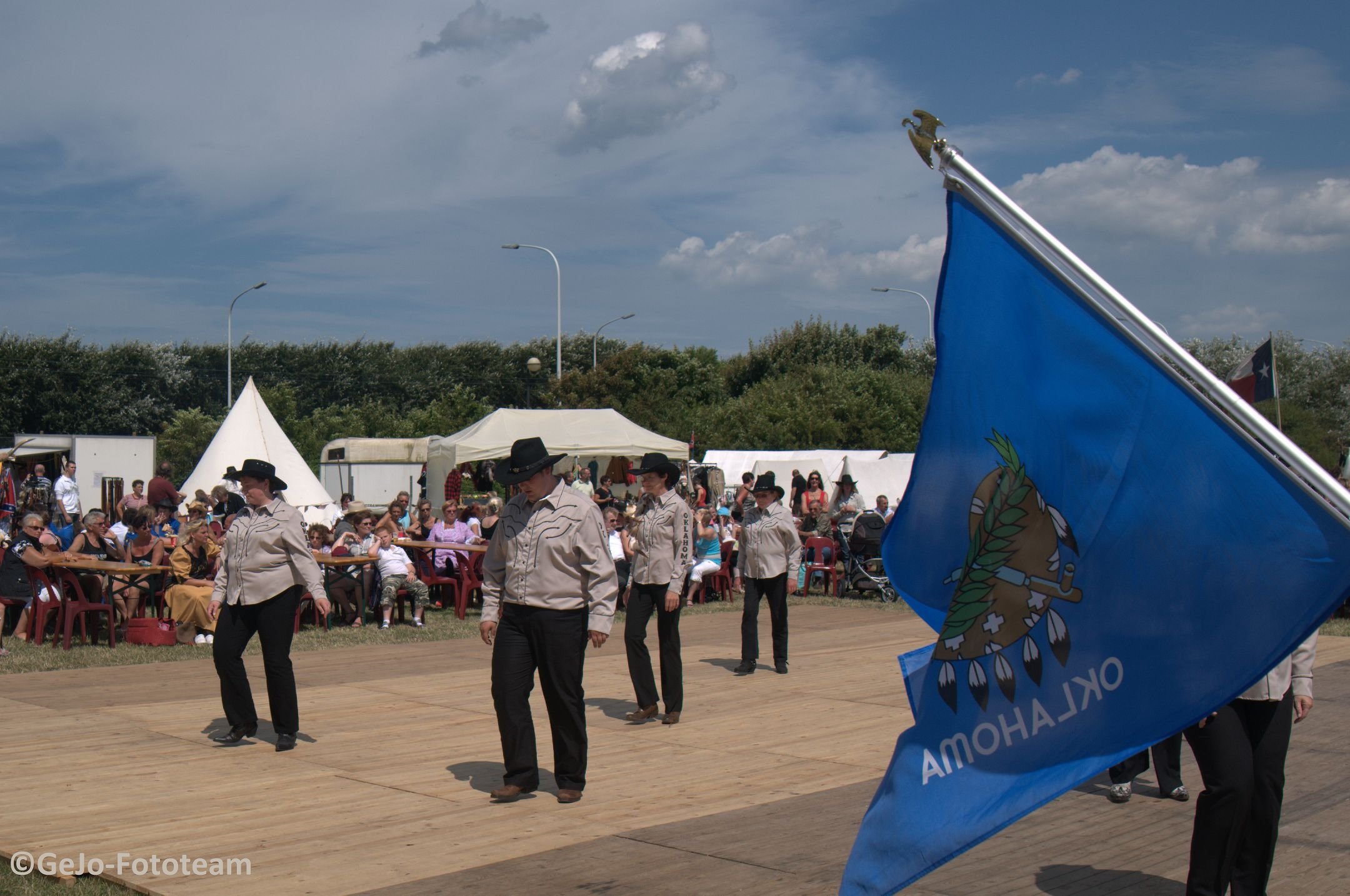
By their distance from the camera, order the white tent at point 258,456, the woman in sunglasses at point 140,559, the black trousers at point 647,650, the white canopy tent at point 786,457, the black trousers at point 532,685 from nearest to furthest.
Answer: the black trousers at point 532,685 < the black trousers at point 647,650 < the woman in sunglasses at point 140,559 < the white tent at point 258,456 < the white canopy tent at point 786,457

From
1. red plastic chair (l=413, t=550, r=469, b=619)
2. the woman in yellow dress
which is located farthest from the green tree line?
the woman in yellow dress

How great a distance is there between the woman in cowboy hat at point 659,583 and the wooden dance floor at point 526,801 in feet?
0.87

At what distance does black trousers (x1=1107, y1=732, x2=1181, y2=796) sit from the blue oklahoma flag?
351 centimetres

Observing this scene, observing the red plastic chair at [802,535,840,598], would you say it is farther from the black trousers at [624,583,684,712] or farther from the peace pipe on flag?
the peace pipe on flag

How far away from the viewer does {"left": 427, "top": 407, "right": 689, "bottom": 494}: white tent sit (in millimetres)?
22828

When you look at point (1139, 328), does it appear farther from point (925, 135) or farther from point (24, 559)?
point (24, 559)

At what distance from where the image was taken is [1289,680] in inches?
178

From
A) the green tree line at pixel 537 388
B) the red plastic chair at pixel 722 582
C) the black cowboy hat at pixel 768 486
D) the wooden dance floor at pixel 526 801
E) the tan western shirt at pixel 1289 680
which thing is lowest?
the wooden dance floor at pixel 526 801

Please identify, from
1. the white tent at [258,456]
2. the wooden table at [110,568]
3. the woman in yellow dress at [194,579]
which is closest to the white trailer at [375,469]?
the white tent at [258,456]

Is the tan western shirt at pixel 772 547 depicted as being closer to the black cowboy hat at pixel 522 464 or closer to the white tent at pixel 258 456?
the black cowboy hat at pixel 522 464

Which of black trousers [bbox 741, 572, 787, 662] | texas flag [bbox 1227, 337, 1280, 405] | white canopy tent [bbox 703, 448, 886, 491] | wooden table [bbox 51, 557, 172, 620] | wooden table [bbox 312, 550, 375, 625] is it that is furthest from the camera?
white canopy tent [bbox 703, 448, 886, 491]

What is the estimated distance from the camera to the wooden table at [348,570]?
47.2ft

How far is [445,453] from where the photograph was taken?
23.1 meters

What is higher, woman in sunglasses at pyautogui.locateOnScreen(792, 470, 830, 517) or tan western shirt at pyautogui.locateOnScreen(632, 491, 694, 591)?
woman in sunglasses at pyautogui.locateOnScreen(792, 470, 830, 517)
